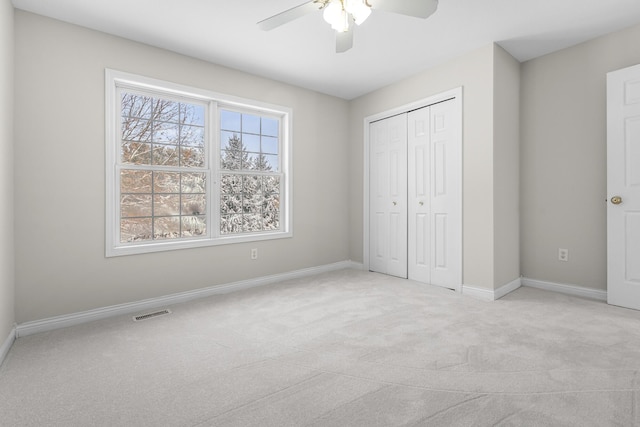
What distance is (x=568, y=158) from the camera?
3.31 meters

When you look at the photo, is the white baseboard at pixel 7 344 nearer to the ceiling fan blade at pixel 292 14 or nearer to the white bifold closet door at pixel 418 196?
the ceiling fan blade at pixel 292 14

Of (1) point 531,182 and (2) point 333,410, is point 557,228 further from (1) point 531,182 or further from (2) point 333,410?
(2) point 333,410

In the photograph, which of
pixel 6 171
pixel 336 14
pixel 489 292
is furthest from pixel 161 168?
pixel 489 292

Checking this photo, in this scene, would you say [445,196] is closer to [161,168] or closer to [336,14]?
[336,14]

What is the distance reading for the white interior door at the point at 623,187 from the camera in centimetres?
279

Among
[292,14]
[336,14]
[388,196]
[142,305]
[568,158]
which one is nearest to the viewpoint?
[336,14]

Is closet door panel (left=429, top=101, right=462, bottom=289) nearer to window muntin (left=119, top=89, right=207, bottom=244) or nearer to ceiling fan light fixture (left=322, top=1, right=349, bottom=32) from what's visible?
ceiling fan light fixture (left=322, top=1, right=349, bottom=32)

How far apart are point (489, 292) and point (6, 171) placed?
4138mm

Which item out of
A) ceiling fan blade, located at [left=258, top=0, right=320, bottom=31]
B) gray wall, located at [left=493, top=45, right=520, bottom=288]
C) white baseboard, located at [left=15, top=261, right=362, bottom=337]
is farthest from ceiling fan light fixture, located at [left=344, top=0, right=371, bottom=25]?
white baseboard, located at [left=15, top=261, right=362, bottom=337]

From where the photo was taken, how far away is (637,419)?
4.66 ft

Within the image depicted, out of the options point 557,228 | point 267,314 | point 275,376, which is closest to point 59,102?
point 267,314

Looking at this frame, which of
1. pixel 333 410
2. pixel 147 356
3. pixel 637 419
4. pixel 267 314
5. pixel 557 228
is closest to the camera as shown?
pixel 637 419

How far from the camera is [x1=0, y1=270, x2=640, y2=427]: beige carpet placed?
4.91ft

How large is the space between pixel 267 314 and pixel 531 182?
3.17 meters
